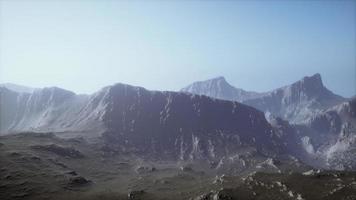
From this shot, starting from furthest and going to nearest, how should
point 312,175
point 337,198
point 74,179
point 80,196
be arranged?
point 74,179 → point 80,196 → point 312,175 → point 337,198

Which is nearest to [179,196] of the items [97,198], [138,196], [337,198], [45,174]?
[138,196]

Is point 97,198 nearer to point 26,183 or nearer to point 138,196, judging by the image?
point 138,196

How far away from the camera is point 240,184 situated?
152875 millimetres

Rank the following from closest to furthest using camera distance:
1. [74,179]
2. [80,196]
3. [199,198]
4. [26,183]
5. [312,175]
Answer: [199,198], [312,175], [80,196], [26,183], [74,179]

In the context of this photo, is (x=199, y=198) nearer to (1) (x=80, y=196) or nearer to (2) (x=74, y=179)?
(1) (x=80, y=196)

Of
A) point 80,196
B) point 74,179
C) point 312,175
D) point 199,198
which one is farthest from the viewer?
point 74,179

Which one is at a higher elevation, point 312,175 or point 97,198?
point 312,175

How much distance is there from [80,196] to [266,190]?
88.4 metres

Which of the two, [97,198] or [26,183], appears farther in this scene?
[26,183]

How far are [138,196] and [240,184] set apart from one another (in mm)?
47374

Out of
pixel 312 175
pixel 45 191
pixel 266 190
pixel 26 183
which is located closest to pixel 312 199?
pixel 266 190

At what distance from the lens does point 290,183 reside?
458 ft

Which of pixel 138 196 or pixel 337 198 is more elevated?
pixel 337 198

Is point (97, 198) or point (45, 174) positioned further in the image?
point (45, 174)
